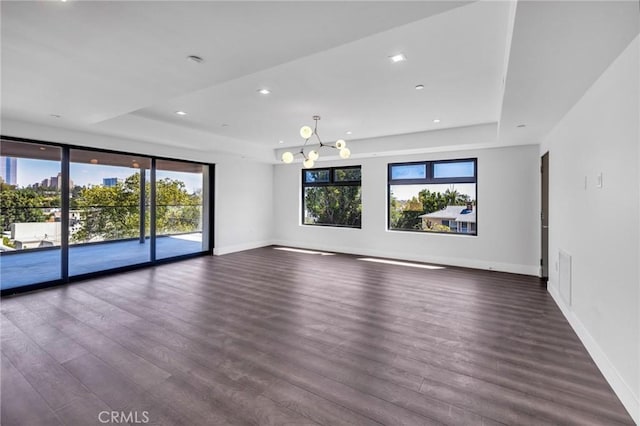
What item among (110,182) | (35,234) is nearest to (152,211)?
(110,182)

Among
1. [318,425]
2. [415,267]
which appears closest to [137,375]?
[318,425]

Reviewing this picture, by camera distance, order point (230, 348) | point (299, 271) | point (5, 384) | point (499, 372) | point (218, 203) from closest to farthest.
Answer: point (5, 384) → point (499, 372) → point (230, 348) → point (299, 271) → point (218, 203)

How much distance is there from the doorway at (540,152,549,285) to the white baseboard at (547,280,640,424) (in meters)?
1.95

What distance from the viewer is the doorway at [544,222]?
16.7 feet

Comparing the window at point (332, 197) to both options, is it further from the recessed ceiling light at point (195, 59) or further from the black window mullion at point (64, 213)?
the recessed ceiling light at point (195, 59)

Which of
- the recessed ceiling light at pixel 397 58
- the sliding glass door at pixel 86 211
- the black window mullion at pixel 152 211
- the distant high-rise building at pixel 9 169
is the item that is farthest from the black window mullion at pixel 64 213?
the recessed ceiling light at pixel 397 58

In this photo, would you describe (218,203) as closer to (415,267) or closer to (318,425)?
(415,267)

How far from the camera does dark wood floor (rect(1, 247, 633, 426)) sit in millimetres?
1980

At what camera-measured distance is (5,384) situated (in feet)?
7.34

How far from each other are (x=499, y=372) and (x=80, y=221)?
626 centimetres

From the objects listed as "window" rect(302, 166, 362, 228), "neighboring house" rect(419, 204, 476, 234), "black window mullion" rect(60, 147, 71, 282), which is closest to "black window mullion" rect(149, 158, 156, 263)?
"black window mullion" rect(60, 147, 71, 282)

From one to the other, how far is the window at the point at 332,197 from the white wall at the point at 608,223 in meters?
4.71

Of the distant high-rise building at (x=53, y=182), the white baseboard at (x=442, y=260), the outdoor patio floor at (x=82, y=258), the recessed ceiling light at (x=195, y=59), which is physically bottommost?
the white baseboard at (x=442, y=260)

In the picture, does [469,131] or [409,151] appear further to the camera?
[409,151]
